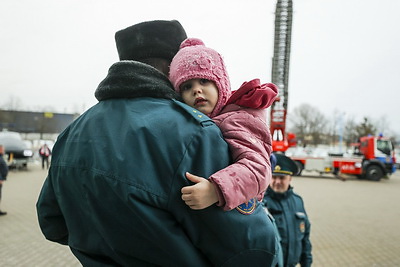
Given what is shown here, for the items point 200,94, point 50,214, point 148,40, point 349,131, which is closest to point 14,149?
point 50,214

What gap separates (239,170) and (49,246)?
Result: 5959 mm

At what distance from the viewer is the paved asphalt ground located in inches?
215

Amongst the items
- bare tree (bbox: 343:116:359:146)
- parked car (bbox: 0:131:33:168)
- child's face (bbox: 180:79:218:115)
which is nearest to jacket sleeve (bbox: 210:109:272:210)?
child's face (bbox: 180:79:218:115)

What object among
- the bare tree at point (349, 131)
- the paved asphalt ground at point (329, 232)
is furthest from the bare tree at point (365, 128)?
the paved asphalt ground at point (329, 232)

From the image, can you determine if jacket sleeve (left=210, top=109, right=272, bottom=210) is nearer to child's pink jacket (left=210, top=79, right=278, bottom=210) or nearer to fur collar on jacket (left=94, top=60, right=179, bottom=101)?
child's pink jacket (left=210, top=79, right=278, bottom=210)

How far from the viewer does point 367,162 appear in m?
18.4

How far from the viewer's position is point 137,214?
107cm

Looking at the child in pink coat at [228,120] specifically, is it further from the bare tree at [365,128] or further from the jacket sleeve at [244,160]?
the bare tree at [365,128]

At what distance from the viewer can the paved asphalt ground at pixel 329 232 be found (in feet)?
18.0

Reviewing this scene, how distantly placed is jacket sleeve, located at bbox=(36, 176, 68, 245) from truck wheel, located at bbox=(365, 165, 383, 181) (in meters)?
19.8

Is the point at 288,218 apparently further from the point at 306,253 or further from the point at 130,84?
the point at 130,84

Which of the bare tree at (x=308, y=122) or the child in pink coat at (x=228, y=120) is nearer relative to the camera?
the child in pink coat at (x=228, y=120)

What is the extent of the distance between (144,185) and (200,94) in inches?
21.2

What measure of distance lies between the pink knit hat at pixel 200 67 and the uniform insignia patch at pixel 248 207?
1.50 ft
